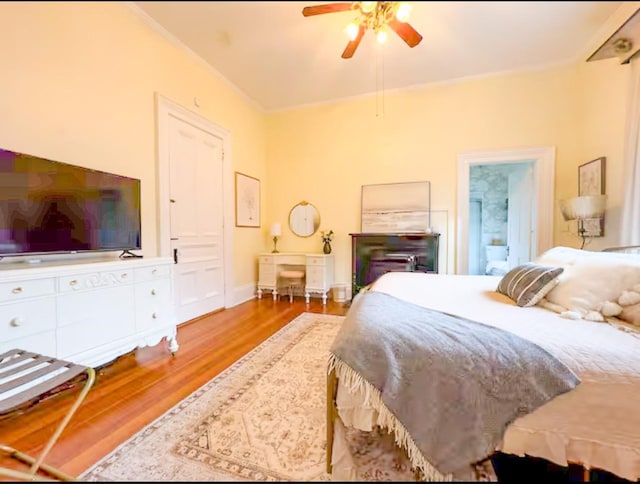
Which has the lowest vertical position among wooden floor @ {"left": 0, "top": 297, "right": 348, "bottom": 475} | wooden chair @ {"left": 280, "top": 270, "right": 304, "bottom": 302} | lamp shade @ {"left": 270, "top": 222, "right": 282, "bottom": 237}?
wooden floor @ {"left": 0, "top": 297, "right": 348, "bottom": 475}

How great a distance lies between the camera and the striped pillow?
1.46 m

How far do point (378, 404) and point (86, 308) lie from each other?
5.88 ft

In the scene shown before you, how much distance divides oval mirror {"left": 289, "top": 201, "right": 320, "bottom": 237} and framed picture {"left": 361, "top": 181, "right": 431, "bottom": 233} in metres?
0.78

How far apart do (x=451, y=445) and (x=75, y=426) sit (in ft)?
5.75

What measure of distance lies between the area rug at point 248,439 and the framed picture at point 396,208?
2.49 m

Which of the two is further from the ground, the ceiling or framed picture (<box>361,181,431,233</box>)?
the ceiling

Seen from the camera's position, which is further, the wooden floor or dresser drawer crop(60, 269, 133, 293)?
dresser drawer crop(60, 269, 133, 293)

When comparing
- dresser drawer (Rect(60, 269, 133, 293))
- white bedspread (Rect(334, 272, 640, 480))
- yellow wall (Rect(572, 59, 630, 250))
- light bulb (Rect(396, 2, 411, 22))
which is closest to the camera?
white bedspread (Rect(334, 272, 640, 480))

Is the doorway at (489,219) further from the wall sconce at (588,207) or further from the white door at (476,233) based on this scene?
the wall sconce at (588,207)

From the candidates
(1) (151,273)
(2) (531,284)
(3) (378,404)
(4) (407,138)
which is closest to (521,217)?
(4) (407,138)

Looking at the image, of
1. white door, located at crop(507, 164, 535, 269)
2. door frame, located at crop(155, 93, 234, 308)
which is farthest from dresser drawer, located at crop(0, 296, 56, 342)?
white door, located at crop(507, 164, 535, 269)

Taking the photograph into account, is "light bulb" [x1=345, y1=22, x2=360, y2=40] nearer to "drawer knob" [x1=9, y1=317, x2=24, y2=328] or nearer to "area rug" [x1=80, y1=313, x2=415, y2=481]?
"area rug" [x1=80, y1=313, x2=415, y2=481]

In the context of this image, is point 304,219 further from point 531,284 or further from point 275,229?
point 531,284

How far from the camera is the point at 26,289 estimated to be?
1.42 m
